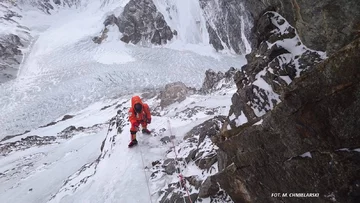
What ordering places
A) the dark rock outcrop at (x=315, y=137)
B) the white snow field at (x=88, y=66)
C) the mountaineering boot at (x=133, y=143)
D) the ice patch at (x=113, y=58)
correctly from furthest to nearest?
the ice patch at (x=113, y=58) → the white snow field at (x=88, y=66) → the mountaineering boot at (x=133, y=143) → the dark rock outcrop at (x=315, y=137)

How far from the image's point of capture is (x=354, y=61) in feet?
9.02

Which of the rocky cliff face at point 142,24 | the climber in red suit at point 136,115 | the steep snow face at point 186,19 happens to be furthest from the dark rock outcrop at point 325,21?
the rocky cliff face at point 142,24

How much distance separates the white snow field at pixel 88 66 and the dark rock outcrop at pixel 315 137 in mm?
29658

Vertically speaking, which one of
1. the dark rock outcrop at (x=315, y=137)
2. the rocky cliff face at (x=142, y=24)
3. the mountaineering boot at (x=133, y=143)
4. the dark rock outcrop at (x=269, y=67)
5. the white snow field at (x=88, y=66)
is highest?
the rocky cliff face at (x=142, y=24)

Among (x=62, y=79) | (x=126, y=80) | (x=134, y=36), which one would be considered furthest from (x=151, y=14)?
(x=62, y=79)

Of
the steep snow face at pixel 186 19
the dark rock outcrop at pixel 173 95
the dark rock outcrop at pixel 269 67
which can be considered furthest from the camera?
the steep snow face at pixel 186 19

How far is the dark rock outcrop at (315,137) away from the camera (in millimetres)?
2844

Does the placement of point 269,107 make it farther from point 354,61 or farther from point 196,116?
point 196,116

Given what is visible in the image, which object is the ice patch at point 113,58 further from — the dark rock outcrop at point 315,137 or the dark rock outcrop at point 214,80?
the dark rock outcrop at point 315,137

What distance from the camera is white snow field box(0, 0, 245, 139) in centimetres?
3192

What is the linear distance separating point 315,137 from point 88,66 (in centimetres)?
3979

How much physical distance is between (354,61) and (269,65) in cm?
148

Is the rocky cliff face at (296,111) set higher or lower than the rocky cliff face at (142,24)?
lower

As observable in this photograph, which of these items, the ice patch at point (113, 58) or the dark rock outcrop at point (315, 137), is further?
the ice patch at point (113, 58)
